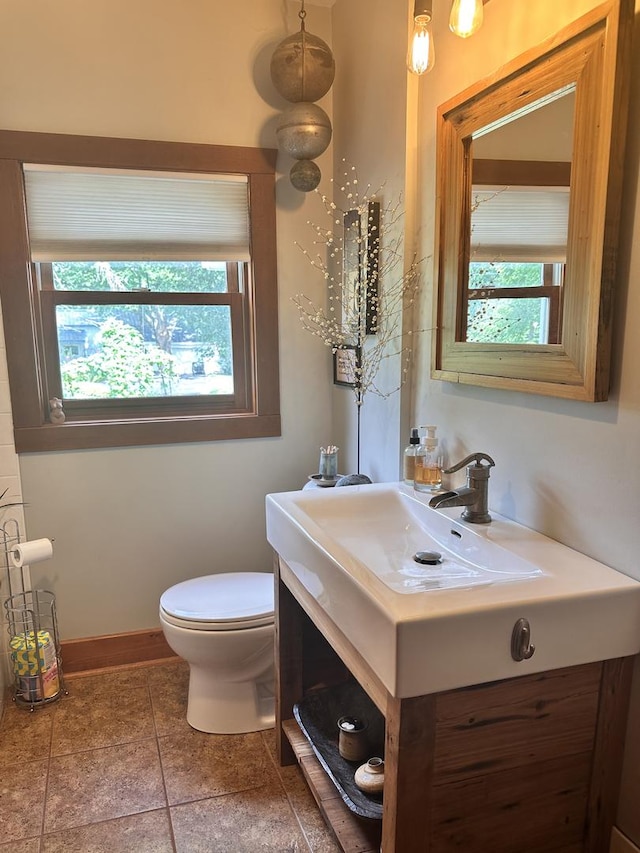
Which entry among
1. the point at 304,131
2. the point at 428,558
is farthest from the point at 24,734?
the point at 304,131

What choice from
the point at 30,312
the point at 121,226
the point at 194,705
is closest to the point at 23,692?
the point at 194,705

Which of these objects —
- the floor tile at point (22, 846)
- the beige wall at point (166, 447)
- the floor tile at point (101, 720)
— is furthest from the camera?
the beige wall at point (166, 447)

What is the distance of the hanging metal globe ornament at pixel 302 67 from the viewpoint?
2.16m

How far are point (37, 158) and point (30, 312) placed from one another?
0.54 m

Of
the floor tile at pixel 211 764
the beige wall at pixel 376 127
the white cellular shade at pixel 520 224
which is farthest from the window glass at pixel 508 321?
the floor tile at pixel 211 764

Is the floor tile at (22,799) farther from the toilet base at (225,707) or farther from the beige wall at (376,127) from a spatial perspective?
the beige wall at (376,127)

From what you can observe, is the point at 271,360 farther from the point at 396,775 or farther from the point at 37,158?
the point at 396,775

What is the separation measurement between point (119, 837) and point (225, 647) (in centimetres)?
56

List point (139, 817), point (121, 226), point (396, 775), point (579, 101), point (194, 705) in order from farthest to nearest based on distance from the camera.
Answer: point (121, 226)
point (194, 705)
point (139, 817)
point (579, 101)
point (396, 775)

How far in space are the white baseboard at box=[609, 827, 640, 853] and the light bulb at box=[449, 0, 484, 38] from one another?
172cm

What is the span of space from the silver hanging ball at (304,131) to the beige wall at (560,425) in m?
0.50

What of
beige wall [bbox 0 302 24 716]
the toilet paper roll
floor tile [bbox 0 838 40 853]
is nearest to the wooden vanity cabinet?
floor tile [bbox 0 838 40 853]

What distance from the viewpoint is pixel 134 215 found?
2.34 m

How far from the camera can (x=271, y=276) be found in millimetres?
2504
